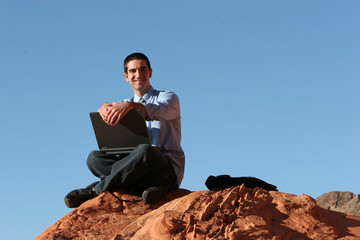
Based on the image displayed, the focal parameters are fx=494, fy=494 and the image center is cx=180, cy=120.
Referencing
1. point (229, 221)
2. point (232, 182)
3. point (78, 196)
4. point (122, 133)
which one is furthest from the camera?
point (232, 182)

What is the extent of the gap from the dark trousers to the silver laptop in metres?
0.11

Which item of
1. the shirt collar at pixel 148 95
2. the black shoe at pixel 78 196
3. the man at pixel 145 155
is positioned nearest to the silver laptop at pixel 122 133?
the man at pixel 145 155

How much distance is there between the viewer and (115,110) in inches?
198

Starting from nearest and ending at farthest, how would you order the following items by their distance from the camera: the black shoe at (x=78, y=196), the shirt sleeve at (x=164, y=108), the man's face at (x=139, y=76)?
the shirt sleeve at (x=164, y=108), the black shoe at (x=78, y=196), the man's face at (x=139, y=76)

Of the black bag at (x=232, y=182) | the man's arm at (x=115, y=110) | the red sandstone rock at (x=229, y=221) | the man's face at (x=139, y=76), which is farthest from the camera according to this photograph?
the man's face at (x=139, y=76)

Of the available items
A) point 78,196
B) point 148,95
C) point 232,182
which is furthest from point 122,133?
point 232,182

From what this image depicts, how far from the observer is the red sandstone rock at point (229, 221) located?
376 cm

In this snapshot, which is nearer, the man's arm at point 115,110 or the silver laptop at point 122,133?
the man's arm at point 115,110

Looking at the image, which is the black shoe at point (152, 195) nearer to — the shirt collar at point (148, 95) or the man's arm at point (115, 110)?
the man's arm at point (115, 110)

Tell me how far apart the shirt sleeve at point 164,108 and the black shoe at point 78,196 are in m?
1.14

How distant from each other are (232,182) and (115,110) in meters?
1.61

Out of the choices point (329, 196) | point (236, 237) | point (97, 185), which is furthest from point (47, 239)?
point (329, 196)

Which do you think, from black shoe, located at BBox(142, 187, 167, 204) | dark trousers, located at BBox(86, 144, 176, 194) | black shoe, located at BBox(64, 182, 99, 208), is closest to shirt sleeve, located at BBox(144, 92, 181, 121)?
dark trousers, located at BBox(86, 144, 176, 194)

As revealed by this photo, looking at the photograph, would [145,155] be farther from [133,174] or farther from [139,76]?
[139,76]
